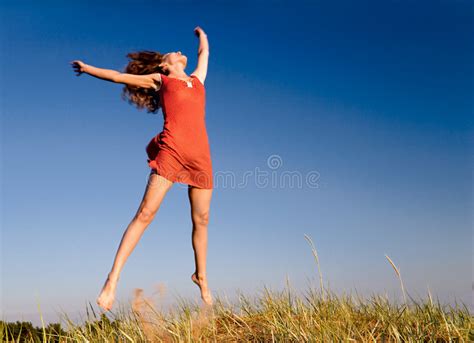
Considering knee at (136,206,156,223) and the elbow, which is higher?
the elbow

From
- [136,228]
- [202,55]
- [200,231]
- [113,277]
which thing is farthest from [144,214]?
[202,55]

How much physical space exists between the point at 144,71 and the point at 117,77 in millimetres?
1070

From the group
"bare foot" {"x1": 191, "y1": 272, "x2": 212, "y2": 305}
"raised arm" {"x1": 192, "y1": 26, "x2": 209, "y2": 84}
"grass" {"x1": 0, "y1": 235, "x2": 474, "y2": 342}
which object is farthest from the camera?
"raised arm" {"x1": 192, "y1": 26, "x2": 209, "y2": 84}

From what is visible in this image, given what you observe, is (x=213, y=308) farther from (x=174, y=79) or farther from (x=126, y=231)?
(x=174, y=79)

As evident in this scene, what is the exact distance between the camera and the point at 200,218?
5.04 meters

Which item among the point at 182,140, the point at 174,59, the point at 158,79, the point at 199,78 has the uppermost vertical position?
the point at 174,59

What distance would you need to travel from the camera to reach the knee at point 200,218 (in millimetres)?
5035

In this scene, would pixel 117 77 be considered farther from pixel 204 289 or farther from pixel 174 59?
pixel 204 289

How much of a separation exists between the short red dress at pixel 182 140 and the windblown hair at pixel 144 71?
1.39ft

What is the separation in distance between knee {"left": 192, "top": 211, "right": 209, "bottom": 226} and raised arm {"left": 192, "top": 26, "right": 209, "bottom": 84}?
5.06 feet

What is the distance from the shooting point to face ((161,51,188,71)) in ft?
Result: 18.0

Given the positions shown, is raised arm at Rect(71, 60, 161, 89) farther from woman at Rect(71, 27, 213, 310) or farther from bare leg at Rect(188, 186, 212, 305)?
bare leg at Rect(188, 186, 212, 305)

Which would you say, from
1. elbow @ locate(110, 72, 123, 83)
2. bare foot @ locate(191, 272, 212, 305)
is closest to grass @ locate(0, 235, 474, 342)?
bare foot @ locate(191, 272, 212, 305)

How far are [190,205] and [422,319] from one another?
2.47 meters
